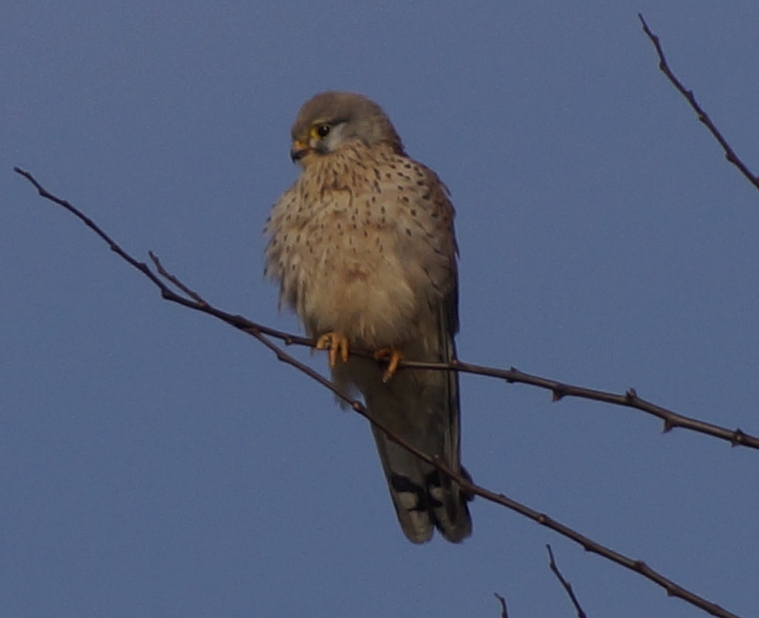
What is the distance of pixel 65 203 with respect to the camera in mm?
2971

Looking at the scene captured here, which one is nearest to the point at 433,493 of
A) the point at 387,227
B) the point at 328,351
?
the point at 328,351

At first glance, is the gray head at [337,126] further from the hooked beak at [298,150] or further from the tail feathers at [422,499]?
the tail feathers at [422,499]

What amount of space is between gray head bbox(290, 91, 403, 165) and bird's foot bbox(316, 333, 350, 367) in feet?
2.57

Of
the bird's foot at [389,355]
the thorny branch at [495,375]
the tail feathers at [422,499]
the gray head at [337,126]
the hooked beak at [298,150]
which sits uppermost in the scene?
the gray head at [337,126]

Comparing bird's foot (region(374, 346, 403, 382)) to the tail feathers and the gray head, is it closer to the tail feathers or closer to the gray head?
the tail feathers

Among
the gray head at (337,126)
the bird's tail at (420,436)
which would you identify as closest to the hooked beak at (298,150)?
the gray head at (337,126)

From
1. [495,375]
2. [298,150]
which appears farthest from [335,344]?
[495,375]

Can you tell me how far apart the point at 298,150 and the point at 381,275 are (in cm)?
82

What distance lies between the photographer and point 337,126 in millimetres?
5277

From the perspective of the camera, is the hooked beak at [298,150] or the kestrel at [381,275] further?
the hooked beak at [298,150]

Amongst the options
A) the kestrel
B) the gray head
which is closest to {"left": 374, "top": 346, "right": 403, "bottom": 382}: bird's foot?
the kestrel

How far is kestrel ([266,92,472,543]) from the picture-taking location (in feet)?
15.3

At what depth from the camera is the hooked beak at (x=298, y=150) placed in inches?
205

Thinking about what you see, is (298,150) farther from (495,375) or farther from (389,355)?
(495,375)
